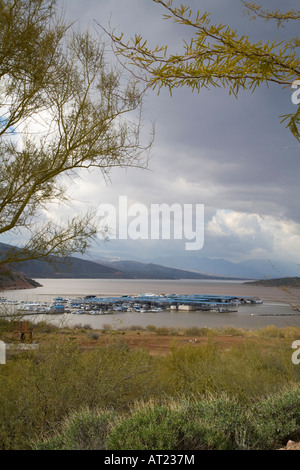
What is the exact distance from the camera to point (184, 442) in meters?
3.30

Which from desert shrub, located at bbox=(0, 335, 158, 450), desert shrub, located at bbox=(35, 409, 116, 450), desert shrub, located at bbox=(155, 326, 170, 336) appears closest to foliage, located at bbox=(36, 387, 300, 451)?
desert shrub, located at bbox=(35, 409, 116, 450)

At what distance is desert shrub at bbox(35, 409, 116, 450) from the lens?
3.56m

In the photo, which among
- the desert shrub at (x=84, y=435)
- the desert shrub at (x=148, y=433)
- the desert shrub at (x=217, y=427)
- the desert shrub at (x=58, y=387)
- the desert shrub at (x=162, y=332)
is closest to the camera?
the desert shrub at (x=148, y=433)

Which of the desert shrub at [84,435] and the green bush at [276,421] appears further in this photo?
the green bush at [276,421]

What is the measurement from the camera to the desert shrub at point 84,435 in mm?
3559

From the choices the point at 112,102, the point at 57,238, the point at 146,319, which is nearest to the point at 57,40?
the point at 112,102

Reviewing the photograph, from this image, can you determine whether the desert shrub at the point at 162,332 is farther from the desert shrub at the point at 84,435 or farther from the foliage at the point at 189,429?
the desert shrub at the point at 84,435

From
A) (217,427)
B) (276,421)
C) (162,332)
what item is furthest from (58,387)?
(162,332)

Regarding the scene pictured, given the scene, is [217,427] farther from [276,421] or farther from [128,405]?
[128,405]

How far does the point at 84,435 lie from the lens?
3.77m

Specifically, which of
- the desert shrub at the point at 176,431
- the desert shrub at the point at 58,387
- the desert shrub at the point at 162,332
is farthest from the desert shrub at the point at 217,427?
the desert shrub at the point at 162,332

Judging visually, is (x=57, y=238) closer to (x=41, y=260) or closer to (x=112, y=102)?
(x=41, y=260)

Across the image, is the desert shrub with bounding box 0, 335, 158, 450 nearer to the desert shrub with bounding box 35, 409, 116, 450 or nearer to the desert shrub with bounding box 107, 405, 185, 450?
the desert shrub with bounding box 35, 409, 116, 450

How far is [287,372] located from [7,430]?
540 cm
